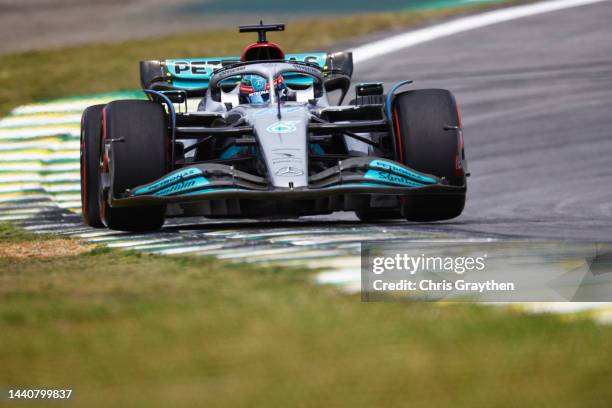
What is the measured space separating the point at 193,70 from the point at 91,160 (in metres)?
2.32

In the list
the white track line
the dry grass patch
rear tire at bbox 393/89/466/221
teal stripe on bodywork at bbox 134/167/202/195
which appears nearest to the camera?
the dry grass patch

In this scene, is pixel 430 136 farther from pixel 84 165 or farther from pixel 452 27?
pixel 452 27

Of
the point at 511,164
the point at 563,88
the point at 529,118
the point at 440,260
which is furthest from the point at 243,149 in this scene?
the point at 563,88

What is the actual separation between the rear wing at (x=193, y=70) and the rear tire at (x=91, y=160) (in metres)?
1.75

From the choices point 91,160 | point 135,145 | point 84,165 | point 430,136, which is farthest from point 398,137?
point 84,165

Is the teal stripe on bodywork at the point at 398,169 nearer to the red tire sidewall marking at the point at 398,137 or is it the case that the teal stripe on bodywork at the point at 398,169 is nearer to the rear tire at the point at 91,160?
the red tire sidewall marking at the point at 398,137

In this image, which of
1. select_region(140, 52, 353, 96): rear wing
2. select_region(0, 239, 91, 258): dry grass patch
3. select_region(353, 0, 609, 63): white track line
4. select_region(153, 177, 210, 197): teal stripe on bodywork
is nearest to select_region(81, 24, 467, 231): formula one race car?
select_region(153, 177, 210, 197): teal stripe on bodywork

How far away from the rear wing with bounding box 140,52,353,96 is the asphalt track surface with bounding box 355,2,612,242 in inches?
78.1

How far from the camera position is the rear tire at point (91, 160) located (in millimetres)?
11164

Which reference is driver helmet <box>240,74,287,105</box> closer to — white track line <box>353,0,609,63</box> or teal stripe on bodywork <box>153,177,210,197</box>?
teal stripe on bodywork <box>153,177,210,197</box>

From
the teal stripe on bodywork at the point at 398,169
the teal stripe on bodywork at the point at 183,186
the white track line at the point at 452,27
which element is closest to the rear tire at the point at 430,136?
A: the teal stripe on bodywork at the point at 398,169

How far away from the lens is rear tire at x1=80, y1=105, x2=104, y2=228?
11.2 meters

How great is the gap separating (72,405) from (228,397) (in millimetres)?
572

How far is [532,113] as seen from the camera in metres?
18.0
